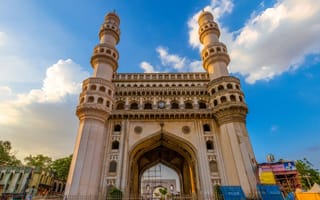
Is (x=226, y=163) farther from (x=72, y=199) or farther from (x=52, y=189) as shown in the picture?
(x=52, y=189)

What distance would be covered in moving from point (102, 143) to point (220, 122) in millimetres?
16704

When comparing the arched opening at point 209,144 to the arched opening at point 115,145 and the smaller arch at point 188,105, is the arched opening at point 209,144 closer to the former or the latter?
the smaller arch at point 188,105

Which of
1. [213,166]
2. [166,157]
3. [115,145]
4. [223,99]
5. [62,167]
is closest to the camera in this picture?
[213,166]

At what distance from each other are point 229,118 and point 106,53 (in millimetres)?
22645

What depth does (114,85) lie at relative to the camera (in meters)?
31.0

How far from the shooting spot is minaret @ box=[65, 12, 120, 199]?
2195 cm

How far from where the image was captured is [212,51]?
Result: 33.2 meters

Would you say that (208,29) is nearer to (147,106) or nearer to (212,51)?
(212,51)

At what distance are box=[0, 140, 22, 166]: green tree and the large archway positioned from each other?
29680 mm

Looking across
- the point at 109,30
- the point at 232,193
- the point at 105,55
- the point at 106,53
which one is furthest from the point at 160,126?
the point at 109,30

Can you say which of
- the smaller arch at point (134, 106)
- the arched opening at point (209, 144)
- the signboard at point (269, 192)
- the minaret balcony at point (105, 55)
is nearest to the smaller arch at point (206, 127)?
the arched opening at point (209, 144)

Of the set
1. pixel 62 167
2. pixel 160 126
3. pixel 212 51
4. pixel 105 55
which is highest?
pixel 212 51

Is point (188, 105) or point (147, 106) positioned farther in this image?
point (188, 105)

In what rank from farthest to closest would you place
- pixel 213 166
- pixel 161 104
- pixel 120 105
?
pixel 120 105 < pixel 161 104 < pixel 213 166
